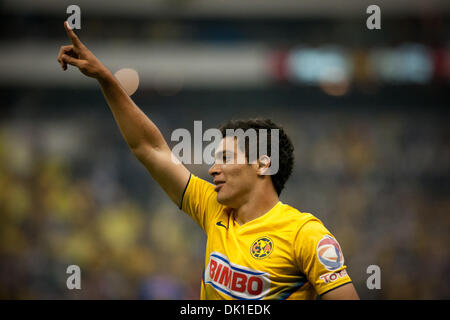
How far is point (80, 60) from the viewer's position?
271 cm

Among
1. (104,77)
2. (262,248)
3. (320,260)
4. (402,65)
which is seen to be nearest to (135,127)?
(104,77)

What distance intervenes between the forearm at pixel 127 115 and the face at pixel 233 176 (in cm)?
51

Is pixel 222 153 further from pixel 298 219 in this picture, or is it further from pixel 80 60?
pixel 80 60

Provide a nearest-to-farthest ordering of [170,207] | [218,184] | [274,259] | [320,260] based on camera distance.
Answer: [320,260] < [274,259] < [218,184] < [170,207]

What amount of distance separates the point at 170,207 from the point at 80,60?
11040mm

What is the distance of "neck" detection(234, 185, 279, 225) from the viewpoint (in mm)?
2789

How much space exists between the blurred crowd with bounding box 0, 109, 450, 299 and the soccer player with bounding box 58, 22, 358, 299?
777 centimetres

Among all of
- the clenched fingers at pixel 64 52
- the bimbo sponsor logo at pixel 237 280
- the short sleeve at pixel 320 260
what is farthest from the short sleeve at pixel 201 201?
the clenched fingers at pixel 64 52

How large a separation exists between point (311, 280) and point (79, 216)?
11.1 m

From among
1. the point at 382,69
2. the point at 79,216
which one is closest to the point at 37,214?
the point at 79,216

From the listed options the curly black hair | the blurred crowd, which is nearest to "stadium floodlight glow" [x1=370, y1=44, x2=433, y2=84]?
the blurred crowd

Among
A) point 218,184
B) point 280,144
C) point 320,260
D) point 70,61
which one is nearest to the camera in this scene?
point 320,260
